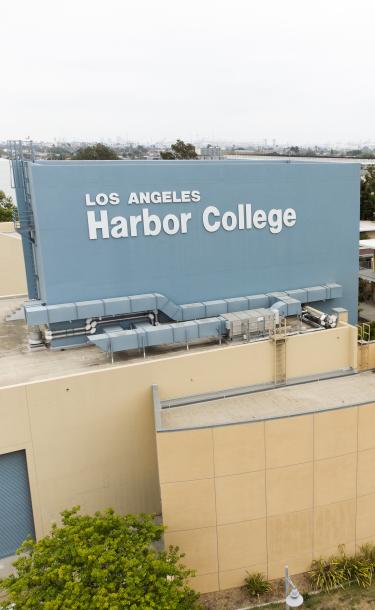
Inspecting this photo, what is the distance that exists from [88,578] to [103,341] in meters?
7.74

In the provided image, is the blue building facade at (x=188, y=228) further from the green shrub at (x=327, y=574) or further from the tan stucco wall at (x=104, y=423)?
the green shrub at (x=327, y=574)

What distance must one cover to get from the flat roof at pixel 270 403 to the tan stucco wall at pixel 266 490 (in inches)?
49.4

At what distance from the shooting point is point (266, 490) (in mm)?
15180

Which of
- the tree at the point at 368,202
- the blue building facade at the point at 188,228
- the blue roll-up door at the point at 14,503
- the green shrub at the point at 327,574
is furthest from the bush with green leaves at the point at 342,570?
the tree at the point at 368,202

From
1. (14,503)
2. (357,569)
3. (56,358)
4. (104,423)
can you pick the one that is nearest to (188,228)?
(56,358)

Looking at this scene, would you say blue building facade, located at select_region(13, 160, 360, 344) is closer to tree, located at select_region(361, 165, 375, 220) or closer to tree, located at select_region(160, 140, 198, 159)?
tree, located at select_region(160, 140, 198, 159)

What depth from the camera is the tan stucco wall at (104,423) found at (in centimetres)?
1620

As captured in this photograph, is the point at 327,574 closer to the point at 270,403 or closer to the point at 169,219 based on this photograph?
the point at 270,403

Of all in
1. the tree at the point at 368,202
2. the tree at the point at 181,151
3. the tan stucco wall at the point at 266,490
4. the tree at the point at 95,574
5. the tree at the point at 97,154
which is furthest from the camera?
the tree at the point at 97,154

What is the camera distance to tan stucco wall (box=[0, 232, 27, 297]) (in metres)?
34.8

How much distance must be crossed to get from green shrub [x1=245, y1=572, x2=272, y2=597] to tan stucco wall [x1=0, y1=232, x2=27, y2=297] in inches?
1000

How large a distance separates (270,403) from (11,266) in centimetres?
2395

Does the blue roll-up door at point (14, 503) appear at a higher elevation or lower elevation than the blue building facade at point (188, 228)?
lower

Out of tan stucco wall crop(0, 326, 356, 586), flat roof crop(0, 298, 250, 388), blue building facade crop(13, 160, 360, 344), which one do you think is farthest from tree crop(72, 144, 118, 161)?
tan stucco wall crop(0, 326, 356, 586)
